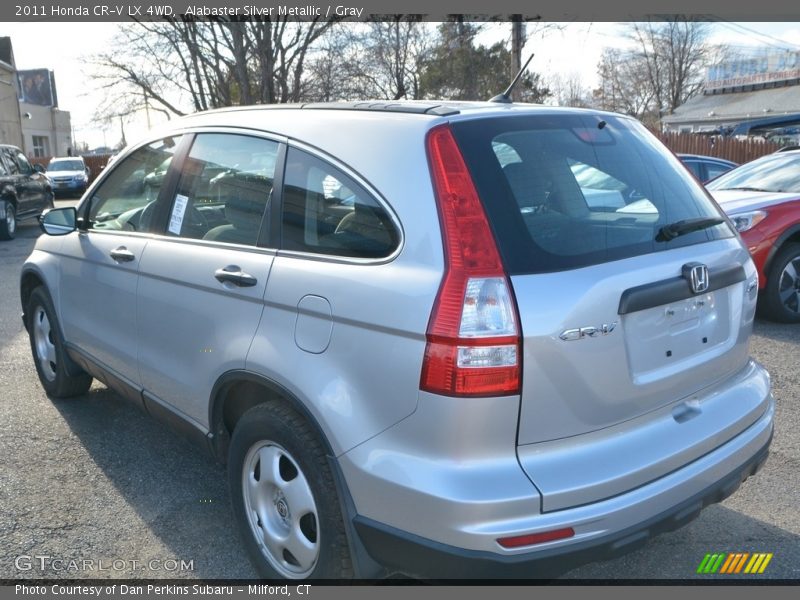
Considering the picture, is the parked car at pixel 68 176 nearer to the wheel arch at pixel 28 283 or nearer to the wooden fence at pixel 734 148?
the wooden fence at pixel 734 148

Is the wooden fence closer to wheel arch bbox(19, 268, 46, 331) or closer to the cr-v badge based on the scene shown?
wheel arch bbox(19, 268, 46, 331)

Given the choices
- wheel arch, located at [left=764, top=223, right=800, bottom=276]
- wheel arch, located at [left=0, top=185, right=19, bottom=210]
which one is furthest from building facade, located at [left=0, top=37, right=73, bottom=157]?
wheel arch, located at [left=764, top=223, right=800, bottom=276]

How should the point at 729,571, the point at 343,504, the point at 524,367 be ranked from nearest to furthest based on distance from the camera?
1. the point at 524,367
2. the point at 343,504
3. the point at 729,571

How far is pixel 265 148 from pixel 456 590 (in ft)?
6.17

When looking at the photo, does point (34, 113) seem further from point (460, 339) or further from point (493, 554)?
point (493, 554)

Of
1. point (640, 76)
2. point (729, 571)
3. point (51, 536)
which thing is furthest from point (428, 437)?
point (640, 76)

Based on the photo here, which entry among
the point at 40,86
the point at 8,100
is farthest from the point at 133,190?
the point at 40,86

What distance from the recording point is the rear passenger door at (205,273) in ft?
9.04

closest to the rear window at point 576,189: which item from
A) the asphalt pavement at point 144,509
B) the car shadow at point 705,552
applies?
the car shadow at point 705,552

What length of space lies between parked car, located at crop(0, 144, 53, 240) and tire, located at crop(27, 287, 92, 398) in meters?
11.5

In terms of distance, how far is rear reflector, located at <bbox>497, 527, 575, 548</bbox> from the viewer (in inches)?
80.8

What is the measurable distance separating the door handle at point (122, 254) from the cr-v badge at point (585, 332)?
2.27 m

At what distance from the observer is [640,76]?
184 ft

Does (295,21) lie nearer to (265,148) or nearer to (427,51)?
(427,51)
